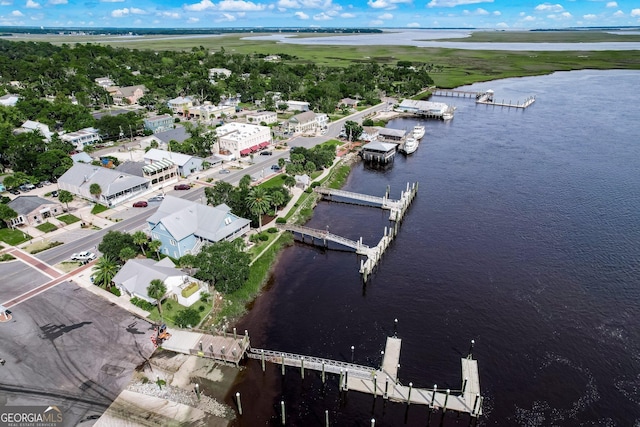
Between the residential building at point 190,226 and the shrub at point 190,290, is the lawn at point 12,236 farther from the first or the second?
the shrub at point 190,290

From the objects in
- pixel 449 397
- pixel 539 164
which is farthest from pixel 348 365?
pixel 539 164

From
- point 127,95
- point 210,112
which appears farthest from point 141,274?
point 127,95

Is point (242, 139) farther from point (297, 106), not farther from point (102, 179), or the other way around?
point (297, 106)

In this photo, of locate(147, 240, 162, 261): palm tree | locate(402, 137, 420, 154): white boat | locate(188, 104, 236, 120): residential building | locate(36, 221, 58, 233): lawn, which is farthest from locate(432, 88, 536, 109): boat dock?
locate(36, 221, 58, 233): lawn

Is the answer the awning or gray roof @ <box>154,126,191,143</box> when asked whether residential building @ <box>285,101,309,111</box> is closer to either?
gray roof @ <box>154,126,191,143</box>

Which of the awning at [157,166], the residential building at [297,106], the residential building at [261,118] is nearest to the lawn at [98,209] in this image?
the awning at [157,166]

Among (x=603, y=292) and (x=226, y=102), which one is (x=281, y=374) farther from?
(x=226, y=102)
